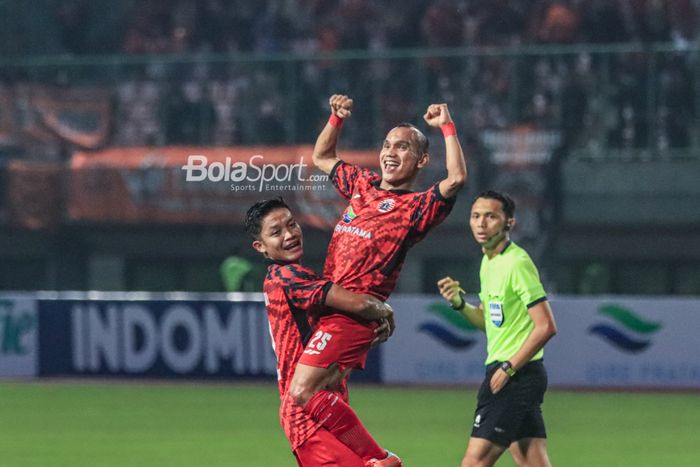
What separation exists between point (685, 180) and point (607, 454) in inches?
357

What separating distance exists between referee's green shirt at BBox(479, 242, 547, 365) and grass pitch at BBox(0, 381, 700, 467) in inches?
140

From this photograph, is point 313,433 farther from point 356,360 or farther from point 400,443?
point 400,443

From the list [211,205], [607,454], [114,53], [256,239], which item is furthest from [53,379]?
[256,239]

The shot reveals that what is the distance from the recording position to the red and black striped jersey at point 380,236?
7188mm

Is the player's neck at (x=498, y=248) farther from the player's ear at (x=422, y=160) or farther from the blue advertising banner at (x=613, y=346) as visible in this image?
the blue advertising banner at (x=613, y=346)

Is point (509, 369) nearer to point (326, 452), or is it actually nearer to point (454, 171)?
point (454, 171)

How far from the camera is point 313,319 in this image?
705cm

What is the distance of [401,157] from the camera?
7.25 m

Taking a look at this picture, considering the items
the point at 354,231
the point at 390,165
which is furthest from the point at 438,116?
the point at 354,231

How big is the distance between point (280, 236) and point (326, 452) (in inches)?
41.0

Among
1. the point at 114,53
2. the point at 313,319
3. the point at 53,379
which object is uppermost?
the point at 114,53

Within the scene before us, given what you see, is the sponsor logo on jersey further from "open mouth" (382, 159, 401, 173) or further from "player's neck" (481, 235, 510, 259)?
"player's neck" (481, 235, 510, 259)

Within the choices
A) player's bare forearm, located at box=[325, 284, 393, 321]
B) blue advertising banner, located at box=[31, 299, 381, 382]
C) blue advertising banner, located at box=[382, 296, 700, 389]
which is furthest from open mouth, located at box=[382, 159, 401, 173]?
blue advertising banner, located at box=[31, 299, 381, 382]

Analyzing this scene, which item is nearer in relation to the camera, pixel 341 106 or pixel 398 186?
pixel 398 186
